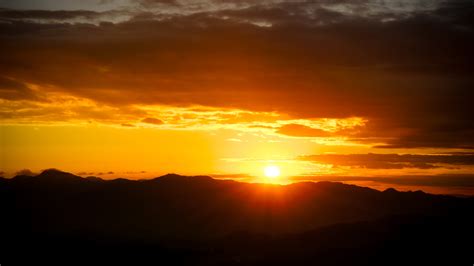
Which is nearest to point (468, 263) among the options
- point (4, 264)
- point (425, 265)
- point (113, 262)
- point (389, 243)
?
point (425, 265)

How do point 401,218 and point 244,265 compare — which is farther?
point 401,218

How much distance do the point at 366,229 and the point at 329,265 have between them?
3529 centimetres

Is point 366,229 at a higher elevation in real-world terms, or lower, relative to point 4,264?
higher

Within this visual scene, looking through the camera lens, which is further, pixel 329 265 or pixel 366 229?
pixel 366 229

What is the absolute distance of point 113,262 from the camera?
7830 inches

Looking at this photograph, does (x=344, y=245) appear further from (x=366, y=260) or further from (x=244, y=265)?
(x=244, y=265)

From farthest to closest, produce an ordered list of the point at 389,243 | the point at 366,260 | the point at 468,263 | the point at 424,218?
the point at 424,218, the point at 389,243, the point at 366,260, the point at 468,263

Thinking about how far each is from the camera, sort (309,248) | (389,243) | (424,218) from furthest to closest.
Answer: (424,218) → (309,248) → (389,243)

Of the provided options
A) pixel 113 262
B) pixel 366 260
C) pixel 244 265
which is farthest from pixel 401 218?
pixel 113 262

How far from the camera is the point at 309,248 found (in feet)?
604

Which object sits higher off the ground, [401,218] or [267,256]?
[401,218]

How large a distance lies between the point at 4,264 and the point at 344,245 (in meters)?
108

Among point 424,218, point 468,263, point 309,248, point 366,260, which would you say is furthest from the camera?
point 424,218

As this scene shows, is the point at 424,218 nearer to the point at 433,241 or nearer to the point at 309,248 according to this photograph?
the point at 433,241
